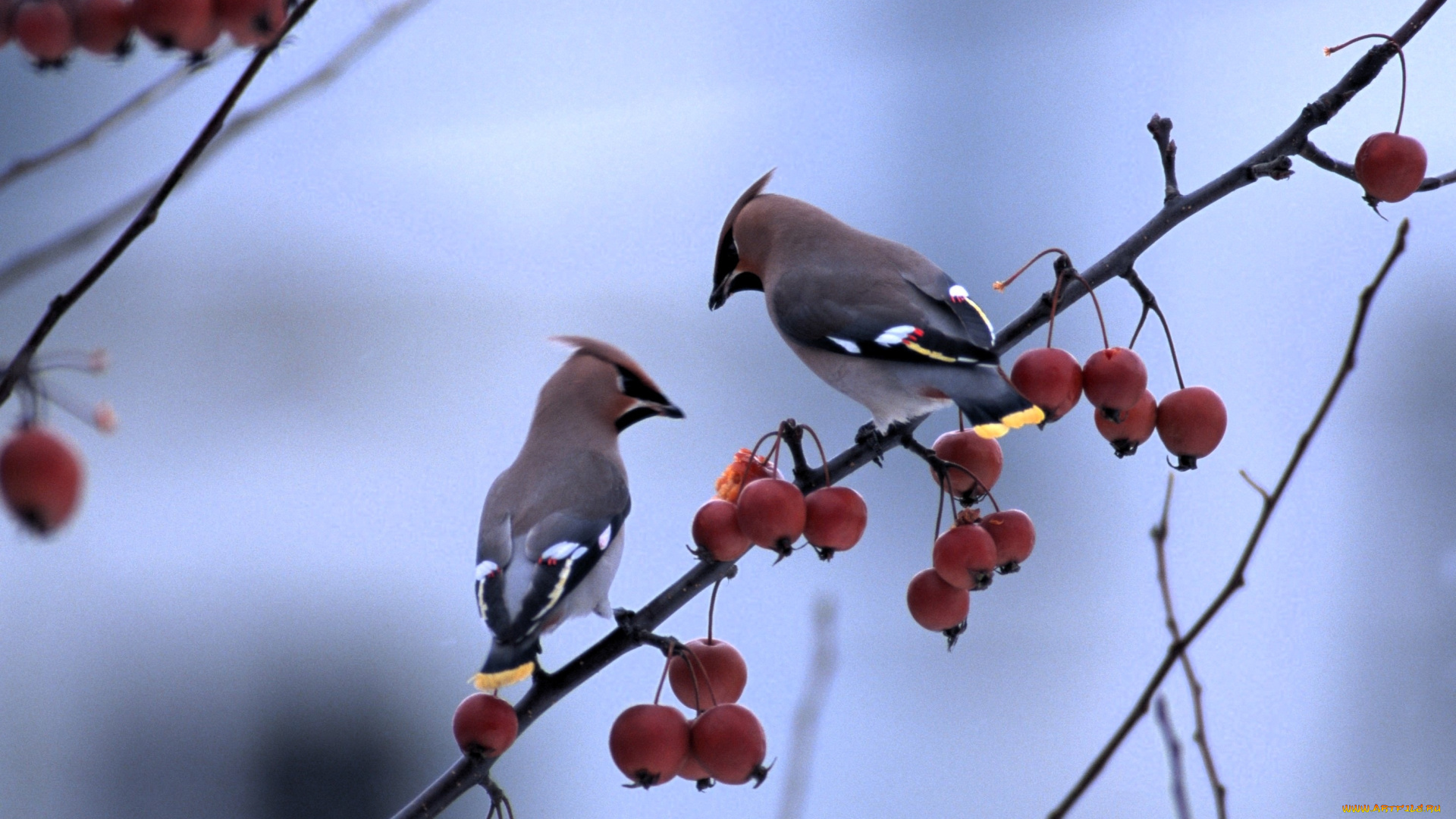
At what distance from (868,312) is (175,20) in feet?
3.07

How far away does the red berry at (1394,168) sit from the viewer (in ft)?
4.05

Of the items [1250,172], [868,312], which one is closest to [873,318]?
[868,312]

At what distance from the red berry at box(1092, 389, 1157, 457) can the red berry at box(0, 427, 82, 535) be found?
949mm

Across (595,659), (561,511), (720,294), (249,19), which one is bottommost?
(595,659)

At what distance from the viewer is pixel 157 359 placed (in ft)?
13.1

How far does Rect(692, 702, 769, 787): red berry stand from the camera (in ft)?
3.79

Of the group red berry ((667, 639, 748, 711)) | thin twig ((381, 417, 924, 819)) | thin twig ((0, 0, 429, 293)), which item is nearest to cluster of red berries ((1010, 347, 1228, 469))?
thin twig ((381, 417, 924, 819))

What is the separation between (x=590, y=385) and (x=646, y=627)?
598 mm

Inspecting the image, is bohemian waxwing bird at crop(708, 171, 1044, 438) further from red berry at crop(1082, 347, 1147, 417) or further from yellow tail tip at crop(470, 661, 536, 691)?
yellow tail tip at crop(470, 661, 536, 691)

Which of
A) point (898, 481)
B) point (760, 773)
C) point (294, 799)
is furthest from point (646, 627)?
point (294, 799)

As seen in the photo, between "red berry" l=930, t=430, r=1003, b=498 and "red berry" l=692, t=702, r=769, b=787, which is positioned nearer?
"red berry" l=692, t=702, r=769, b=787

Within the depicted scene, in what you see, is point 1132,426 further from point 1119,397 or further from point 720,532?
point 720,532

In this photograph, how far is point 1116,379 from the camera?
1.20 m

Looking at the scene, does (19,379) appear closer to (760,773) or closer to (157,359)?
(760,773)
